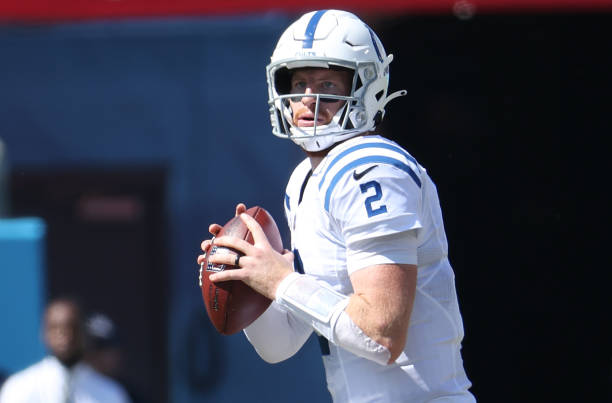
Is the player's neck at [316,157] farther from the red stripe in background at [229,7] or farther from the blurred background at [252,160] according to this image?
the red stripe in background at [229,7]

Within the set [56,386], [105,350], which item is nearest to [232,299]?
[56,386]

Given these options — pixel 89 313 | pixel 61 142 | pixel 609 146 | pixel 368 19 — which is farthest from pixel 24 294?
pixel 609 146

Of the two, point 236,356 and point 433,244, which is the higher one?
point 433,244

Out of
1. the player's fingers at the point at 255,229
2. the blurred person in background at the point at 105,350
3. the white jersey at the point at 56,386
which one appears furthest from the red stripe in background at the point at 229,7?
the player's fingers at the point at 255,229

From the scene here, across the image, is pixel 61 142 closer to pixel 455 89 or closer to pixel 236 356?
pixel 236 356

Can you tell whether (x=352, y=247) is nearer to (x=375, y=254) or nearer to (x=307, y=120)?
(x=375, y=254)

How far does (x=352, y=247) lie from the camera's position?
2.17 meters

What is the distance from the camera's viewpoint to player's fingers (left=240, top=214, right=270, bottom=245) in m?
2.30

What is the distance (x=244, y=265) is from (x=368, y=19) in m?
3.67

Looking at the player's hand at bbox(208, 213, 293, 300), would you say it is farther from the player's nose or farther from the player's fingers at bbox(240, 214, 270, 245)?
the player's nose

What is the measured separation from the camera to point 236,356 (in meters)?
6.02

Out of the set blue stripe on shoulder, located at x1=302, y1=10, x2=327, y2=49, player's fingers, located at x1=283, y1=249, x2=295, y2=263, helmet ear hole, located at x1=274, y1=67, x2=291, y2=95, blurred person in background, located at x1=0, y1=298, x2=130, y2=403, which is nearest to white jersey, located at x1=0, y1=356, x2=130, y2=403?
blurred person in background, located at x1=0, y1=298, x2=130, y2=403

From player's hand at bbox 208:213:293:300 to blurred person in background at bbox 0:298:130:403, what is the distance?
9.00 feet

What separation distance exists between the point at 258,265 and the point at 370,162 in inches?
13.1
